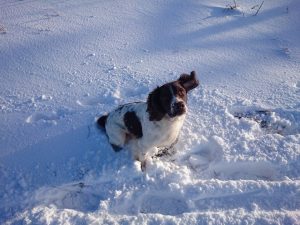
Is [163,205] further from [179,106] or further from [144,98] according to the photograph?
[144,98]

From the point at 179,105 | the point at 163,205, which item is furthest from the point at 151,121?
the point at 163,205

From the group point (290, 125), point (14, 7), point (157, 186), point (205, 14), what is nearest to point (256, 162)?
point (290, 125)

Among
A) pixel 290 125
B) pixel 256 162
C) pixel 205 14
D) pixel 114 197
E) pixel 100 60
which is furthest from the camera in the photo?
pixel 205 14

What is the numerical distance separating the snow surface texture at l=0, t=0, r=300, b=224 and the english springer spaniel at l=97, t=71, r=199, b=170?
0.69ft

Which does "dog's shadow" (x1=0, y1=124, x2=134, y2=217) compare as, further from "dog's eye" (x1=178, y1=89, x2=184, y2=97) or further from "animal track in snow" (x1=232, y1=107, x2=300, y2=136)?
"animal track in snow" (x1=232, y1=107, x2=300, y2=136)

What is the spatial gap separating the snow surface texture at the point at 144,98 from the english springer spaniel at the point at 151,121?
0.21m

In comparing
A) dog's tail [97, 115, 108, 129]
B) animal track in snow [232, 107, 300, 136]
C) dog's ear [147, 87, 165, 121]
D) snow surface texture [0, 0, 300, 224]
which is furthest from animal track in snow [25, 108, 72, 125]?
animal track in snow [232, 107, 300, 136]

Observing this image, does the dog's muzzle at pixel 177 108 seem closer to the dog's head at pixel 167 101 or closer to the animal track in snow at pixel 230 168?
the dog's head at pixel 167 101

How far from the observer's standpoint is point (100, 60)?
5.50 m

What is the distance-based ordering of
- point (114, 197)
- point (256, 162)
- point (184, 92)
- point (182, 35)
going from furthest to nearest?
point (182, 35), point (256, 162), point (114, 197), point (184, 92)

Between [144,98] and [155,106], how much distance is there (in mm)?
1465

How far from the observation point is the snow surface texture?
3.72 metres

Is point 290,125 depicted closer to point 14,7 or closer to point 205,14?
point 205,14

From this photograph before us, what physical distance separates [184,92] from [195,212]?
4.31ft
